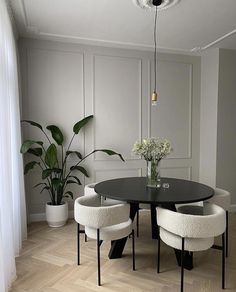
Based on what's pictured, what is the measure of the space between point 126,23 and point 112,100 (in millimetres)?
1208

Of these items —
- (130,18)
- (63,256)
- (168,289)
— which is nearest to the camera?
(168,289)

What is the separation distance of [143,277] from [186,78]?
3274 millimetres

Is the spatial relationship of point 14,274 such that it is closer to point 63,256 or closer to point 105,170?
point 63,256

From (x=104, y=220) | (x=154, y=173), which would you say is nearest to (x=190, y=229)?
(x=104, y=220)

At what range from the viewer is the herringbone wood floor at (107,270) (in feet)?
7.26

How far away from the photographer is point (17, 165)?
2.87 m

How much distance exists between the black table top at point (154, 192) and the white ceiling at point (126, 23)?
6.34 feet

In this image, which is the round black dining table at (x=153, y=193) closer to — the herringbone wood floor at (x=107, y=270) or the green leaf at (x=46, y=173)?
the herringbone wood floor at (x=107, y=270)

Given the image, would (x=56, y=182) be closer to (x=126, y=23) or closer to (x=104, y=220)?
(x=104, y=220)

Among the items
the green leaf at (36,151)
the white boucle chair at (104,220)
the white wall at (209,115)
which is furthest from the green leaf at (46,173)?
the white wall at (209,115)

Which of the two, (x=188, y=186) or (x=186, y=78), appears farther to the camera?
(x=186, y=78)

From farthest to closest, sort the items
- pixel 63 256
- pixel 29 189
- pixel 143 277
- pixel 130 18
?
pixel 29 189, pixel 130 18, pixel 63 256, pixel 143 277

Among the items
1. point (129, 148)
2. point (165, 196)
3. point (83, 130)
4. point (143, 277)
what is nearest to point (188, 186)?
point (165, 196)

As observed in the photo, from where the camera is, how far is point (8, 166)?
2.28m
